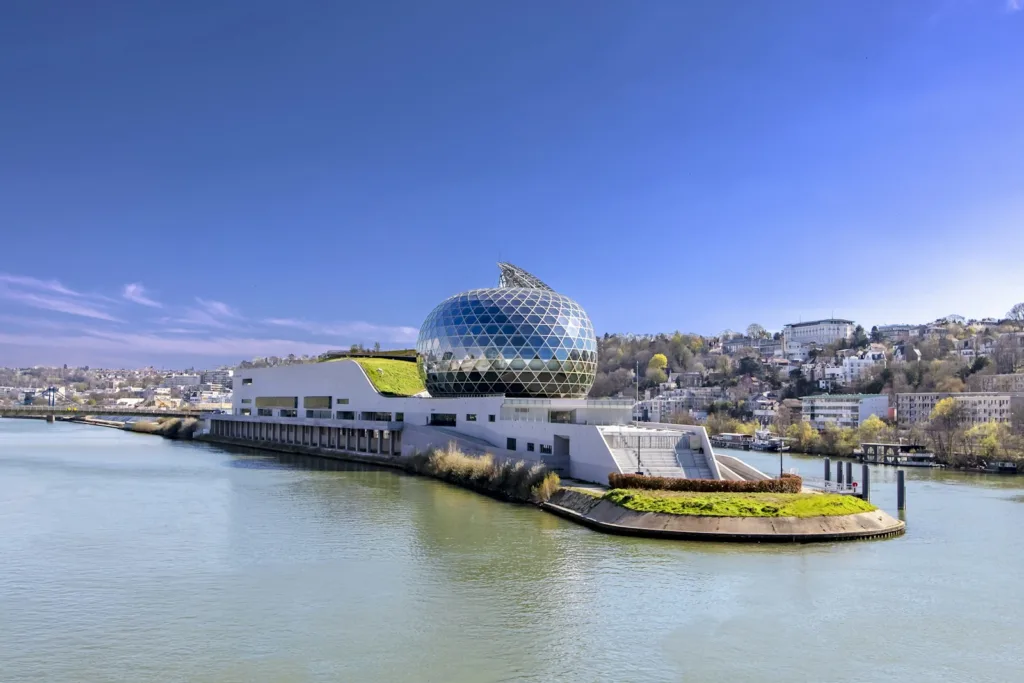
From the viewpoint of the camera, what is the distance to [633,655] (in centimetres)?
1430

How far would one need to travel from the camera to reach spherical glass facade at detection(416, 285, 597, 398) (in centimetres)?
4753

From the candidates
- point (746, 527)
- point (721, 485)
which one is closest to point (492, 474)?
point (721, 485)

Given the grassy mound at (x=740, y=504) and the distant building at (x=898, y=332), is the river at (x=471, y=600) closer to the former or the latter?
the grassy mound at (x=740, y=504)

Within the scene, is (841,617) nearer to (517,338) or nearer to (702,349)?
(517,338)

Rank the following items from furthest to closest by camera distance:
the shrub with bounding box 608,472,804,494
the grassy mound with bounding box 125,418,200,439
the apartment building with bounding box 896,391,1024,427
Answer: the grassy mound with bounding box 125,418,200,439
the apartment building with bounding box 896,391,1024,427
the shrub with bounding box 608,472,804,494

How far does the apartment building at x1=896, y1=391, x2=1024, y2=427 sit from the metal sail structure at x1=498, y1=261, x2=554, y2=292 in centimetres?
4830

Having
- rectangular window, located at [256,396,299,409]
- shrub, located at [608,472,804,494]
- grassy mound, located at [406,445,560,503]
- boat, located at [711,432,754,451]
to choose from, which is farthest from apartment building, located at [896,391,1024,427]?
rectangular window, located at [256,396,299,409]

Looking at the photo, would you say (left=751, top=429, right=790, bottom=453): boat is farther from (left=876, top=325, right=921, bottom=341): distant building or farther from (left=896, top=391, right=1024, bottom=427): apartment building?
(left=876, top=325, right=921, bottom=341): distant building

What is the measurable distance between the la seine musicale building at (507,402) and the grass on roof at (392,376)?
279 mm

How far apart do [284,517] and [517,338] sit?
71.8ft

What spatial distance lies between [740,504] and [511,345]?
24055 millimetres

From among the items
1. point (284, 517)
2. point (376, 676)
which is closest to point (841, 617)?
point (376, 676)

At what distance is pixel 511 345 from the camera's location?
47500 mm

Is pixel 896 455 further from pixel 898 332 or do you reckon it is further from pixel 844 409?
pixel 898 332
